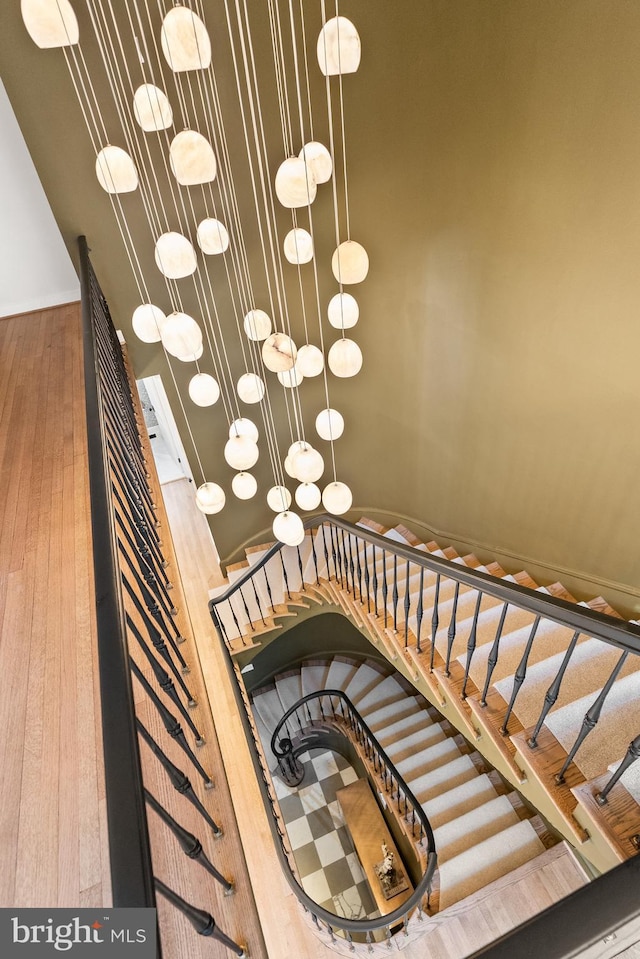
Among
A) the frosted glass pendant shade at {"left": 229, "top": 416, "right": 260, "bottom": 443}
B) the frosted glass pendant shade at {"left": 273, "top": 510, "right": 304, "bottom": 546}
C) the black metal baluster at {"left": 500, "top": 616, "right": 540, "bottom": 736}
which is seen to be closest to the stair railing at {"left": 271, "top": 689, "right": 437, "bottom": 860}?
the black metal baluster at {"left": 500, "top": 616, "right": 540, "bottom": 736}

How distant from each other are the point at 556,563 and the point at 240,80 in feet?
15.7

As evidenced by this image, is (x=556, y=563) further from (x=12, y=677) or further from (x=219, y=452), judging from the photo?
(x=12, y=677)

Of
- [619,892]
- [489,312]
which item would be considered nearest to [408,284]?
[489,312]

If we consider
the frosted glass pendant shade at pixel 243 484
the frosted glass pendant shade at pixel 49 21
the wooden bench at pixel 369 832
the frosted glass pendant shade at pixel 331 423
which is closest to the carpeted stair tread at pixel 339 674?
the wooden bench at pixel 369 832

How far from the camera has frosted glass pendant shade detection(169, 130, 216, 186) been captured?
2.31 metres

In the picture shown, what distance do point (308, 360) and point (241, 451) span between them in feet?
2.48

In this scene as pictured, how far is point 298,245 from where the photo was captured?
3.02 meters

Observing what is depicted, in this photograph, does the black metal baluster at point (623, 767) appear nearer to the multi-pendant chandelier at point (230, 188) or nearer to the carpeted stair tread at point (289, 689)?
the multi-pendant chandelier at point (230, 188)

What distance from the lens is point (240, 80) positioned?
402 cm

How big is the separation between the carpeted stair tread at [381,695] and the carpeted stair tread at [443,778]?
2127mm

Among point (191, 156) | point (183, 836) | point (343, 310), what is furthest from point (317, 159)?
point (183, 836)

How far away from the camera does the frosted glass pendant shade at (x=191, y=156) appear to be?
2314mm

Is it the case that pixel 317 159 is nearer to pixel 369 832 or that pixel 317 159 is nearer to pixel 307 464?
pixel 307 464

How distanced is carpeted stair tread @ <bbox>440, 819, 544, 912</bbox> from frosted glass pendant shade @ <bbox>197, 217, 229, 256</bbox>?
4.48 m
